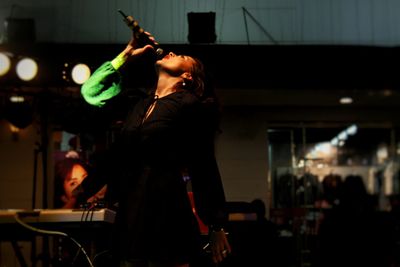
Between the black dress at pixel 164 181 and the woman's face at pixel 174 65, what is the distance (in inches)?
6.8

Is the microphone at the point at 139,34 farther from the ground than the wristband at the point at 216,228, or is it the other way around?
the microphone at the point at 139,34

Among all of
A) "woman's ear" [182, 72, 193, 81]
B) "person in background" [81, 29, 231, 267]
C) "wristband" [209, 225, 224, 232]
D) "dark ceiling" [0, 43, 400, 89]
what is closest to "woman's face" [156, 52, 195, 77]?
"woman's ear" [182, 72, 193, 81]

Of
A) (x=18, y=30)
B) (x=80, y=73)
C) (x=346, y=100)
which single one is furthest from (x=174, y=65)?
(x=346, y=100)

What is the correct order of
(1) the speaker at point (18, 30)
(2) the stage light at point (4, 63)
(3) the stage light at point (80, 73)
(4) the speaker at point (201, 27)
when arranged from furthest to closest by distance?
(1) the speaker at point (18, 30) → (2) the stage light at point (4, 63) → (3) the stage light at point (80, 73) → (4) the speaker at point (201, 27)

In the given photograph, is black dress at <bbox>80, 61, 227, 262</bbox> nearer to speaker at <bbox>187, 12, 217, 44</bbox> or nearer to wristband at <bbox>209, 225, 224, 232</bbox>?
wristband at <bbox>209, 225, 224, 232</bbox>

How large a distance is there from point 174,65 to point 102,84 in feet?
1.43

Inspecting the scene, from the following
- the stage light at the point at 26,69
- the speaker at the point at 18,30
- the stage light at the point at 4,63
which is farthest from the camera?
the speaker at the point at 18,30

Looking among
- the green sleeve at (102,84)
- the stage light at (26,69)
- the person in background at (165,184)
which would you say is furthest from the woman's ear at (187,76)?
the stage light at (26,69)

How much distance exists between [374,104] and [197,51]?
4.42m

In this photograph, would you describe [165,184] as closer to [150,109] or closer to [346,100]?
[150,109]

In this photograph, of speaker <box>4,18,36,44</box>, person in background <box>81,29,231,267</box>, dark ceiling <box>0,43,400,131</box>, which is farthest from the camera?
speaker <box>4,18,36,44</box>

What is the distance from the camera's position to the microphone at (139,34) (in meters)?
2.32

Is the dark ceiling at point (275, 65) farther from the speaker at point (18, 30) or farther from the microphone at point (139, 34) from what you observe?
the microphone at point (139, 34)

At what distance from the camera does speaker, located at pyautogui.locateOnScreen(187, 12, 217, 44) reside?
4195mm
